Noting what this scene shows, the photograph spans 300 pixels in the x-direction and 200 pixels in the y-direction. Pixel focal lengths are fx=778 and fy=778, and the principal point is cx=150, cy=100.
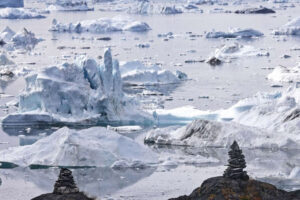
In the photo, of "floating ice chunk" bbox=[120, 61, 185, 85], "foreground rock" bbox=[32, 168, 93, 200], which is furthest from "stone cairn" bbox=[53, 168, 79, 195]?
"floating ice chunk" bbox=[120, 61, 185, 85]

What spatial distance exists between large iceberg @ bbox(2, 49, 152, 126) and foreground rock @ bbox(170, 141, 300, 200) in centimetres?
1429

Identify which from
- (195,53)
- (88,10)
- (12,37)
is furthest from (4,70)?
(88,10)

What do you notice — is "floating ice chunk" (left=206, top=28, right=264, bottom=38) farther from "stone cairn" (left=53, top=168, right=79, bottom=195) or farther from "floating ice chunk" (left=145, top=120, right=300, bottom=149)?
"stone cairn" (left=53, top=168, right=79, bottom=195)

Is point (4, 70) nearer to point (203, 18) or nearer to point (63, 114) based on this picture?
point (63, 114)

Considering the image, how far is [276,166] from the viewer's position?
15.3 meters

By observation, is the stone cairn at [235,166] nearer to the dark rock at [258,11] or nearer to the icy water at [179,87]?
the icy water at [179,87]

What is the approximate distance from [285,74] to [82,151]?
15.1 metres

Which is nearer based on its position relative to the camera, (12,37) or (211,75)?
(211,75)

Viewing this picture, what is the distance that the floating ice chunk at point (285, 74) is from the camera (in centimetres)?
2844

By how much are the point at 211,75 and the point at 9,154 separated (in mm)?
15181

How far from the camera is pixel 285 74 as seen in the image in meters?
28.8

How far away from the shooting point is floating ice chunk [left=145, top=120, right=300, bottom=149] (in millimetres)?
16953

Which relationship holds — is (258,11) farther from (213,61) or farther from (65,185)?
(65,185)

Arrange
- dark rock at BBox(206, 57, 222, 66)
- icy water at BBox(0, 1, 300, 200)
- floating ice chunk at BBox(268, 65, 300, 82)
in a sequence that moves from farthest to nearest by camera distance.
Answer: dark rock at BBox(206, 57, 222, 66)
floating ice chunk at BBox(268, 65, 300, 82)
icy water at BBox(0, 1, 300, 200)
